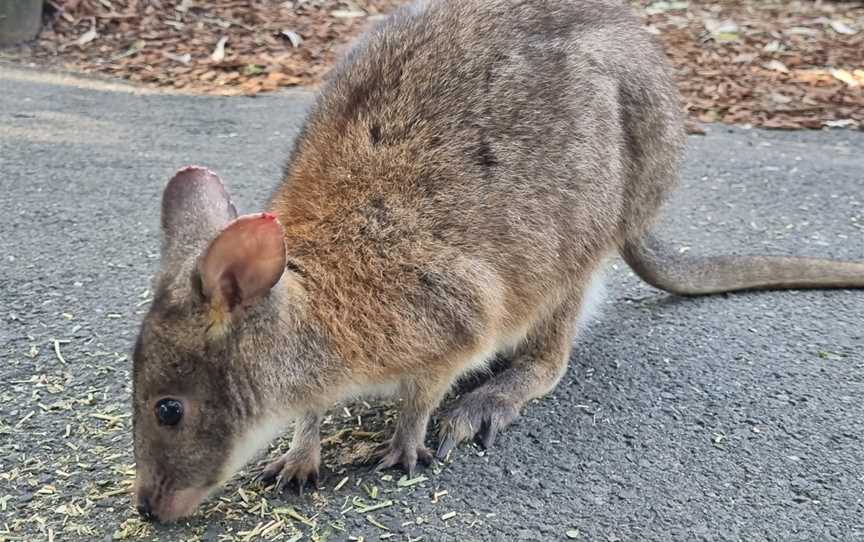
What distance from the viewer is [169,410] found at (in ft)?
8.36

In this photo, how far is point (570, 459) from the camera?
10.1ft

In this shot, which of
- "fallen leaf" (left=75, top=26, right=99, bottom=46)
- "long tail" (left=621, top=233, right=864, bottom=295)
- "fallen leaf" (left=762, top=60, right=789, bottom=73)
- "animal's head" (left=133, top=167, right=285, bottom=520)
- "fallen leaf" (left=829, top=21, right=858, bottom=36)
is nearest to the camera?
"animal's head" (left=133, top=167, right=285, bottom=520)

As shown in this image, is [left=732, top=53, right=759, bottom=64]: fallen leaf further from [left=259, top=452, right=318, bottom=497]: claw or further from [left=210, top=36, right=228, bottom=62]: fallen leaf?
[left=259, top=452, right=318, bottom=497]: claw

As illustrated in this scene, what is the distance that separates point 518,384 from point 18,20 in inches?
261

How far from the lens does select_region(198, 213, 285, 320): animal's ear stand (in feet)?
7.78

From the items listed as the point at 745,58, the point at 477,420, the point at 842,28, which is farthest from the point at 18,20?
the point at 842,28

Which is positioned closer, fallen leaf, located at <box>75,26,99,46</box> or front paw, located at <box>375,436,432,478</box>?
front paw, located at <box>375,436,432,478</box>

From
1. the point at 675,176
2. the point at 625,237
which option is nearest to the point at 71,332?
the point at 625,237

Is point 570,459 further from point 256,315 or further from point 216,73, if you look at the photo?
point 216,73

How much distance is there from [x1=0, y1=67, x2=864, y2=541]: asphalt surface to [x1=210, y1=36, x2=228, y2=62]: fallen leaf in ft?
8.56

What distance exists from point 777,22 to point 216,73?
5.52 meters

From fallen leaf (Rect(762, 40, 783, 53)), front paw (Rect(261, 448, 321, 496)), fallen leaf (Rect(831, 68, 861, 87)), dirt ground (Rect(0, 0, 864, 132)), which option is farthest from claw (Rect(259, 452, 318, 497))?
fallen leaf (Rect(762, 40, 783, 53))

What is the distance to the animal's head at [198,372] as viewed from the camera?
2504 millimetres

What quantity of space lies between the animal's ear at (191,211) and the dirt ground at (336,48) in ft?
16.0
